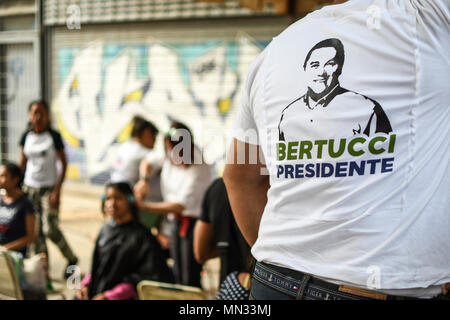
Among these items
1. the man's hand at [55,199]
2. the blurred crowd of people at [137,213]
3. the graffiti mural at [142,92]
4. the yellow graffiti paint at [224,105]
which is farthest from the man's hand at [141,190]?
the yellow graffiti paint at [224,105]

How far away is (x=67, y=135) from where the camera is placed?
37.7ft

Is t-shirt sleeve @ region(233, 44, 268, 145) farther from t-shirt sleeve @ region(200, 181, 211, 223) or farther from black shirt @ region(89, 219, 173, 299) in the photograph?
black shirt @ region(89, 219, 173, 299)

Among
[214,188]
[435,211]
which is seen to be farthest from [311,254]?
[214,188]

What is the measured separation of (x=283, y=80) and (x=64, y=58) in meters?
10.8

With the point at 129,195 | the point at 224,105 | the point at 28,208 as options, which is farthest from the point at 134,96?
the point at 129,195

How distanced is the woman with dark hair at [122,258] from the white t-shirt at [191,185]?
650mm

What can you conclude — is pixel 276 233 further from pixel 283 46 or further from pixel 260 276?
pixel 283 46

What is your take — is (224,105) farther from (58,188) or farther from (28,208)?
(28,208)

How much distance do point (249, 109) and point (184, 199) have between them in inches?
135

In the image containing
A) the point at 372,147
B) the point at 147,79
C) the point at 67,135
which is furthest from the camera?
the point at 67,135

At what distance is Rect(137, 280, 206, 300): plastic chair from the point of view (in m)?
2.99

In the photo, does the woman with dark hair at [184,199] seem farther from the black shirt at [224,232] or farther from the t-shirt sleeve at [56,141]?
the t-shirt sleeve at [56,141]

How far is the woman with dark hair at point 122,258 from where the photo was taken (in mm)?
4066

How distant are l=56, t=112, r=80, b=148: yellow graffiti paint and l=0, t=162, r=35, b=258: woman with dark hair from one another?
6.28 metres
